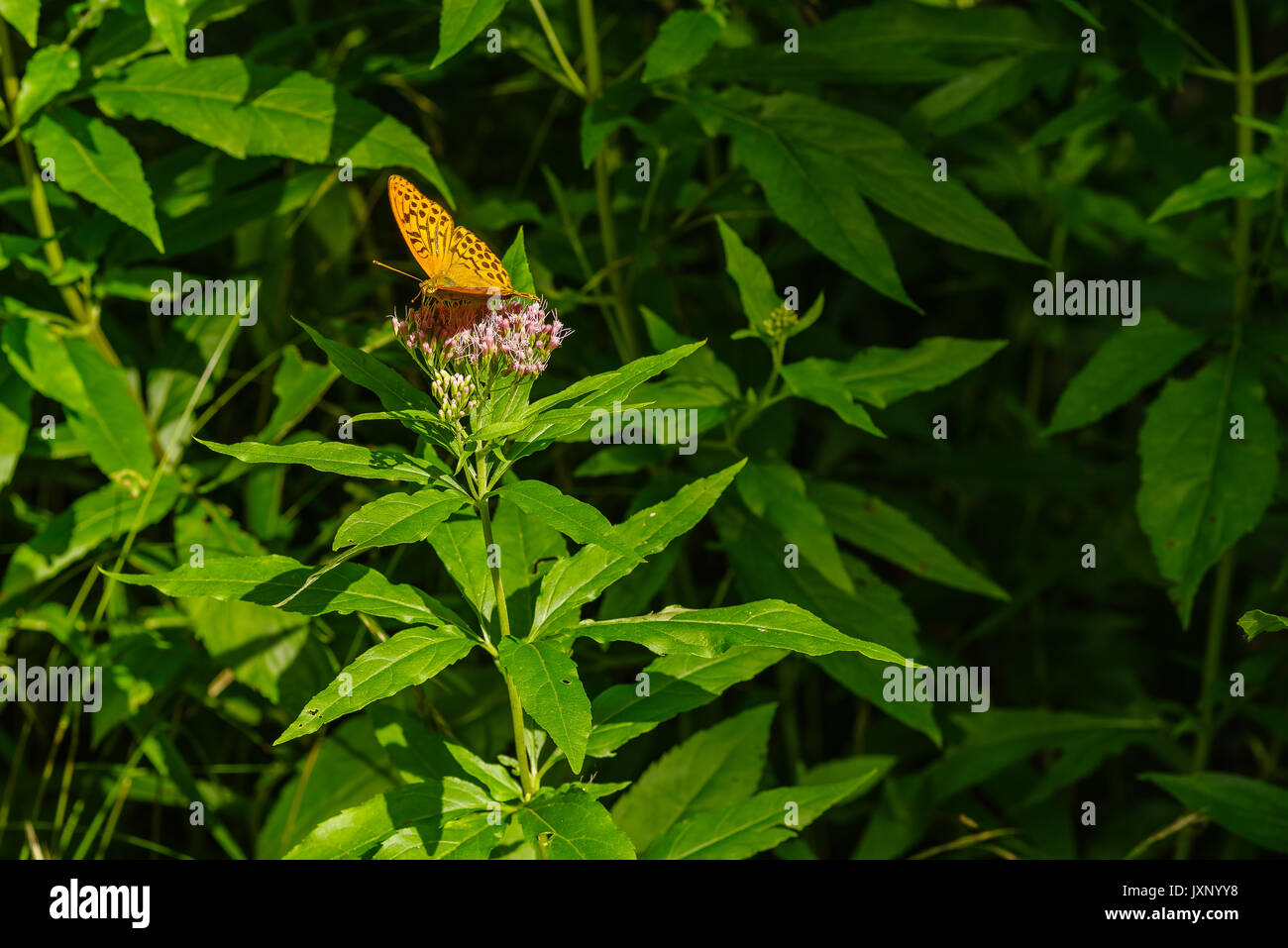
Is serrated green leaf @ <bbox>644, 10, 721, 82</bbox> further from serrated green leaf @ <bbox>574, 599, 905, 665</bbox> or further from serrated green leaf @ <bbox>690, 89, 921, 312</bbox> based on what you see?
serrated green leaf @ <bbox>574, 599, 905, 665</bbox>

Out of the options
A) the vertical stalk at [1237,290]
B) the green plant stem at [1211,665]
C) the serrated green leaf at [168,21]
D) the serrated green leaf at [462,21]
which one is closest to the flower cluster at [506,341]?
the serrated green leaf at [462,21]

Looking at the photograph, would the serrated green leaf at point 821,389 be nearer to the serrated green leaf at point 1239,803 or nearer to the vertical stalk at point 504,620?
the vertical stalk at point 504,620

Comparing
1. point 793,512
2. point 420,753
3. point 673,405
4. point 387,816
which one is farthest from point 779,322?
point 387,816

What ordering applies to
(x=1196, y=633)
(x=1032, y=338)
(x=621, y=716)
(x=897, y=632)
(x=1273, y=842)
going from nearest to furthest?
(x=621, y=716), (x=1273, y=842), (x=897, y=632), (x=1196, y=633), (x=1032, y=338)

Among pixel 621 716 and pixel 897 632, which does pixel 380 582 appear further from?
pixel 897 632

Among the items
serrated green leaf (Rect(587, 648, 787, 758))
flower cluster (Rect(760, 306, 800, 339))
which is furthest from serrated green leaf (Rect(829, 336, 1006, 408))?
serrated green leaf (Rect(587, 648, 787, 758))

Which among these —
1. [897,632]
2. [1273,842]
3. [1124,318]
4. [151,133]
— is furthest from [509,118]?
[1273,842]

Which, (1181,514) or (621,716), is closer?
(621,716)
